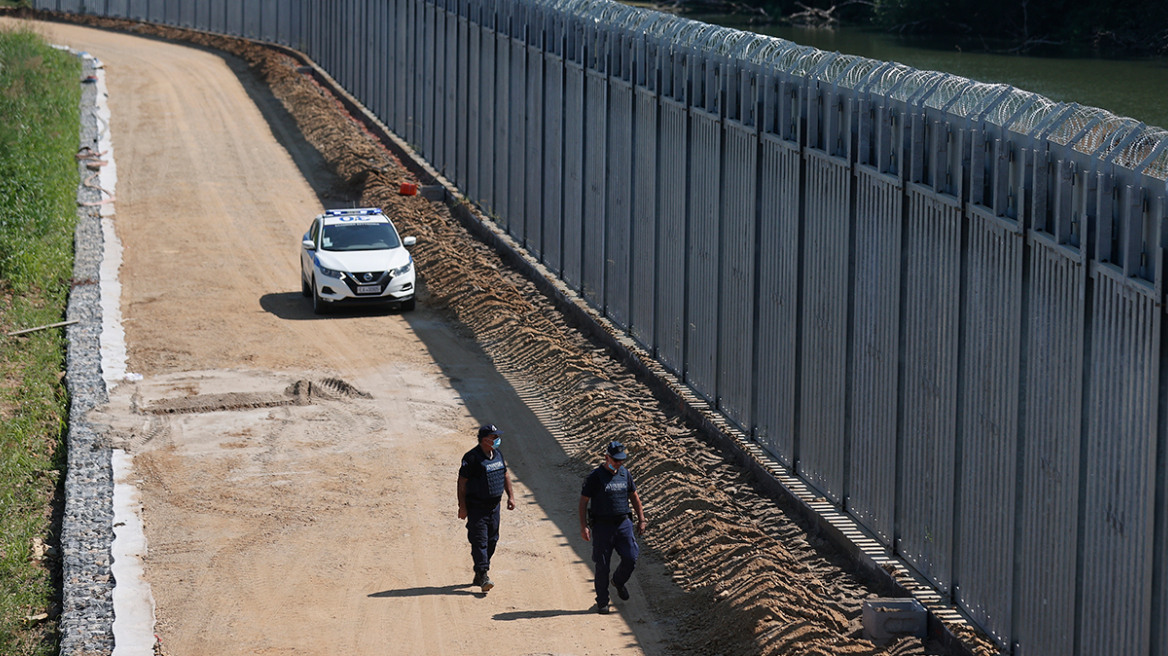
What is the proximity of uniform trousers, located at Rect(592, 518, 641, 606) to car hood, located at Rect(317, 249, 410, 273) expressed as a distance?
1159 centimetres

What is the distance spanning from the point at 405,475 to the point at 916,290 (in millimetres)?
6376

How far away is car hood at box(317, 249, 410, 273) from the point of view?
22.8 metres

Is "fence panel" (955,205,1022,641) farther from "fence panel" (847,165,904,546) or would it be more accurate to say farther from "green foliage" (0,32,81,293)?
"green foliage" (0,32,81,293)

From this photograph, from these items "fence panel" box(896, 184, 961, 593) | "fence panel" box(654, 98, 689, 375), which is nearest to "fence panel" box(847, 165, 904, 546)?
"fence panel" box(896, 184, 961, 593)

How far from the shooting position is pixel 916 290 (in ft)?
38.2

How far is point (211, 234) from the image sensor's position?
93.6 ft

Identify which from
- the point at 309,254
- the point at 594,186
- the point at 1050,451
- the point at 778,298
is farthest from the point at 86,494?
the point at 1050,451

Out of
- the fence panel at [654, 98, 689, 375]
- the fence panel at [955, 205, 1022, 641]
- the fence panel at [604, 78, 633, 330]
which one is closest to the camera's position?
the fence panel at [955, 205, 1022, 641]

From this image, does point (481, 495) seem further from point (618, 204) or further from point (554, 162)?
point (554, 162)

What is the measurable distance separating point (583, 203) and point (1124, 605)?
1378 cm

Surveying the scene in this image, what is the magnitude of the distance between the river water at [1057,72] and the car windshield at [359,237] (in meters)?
8.55

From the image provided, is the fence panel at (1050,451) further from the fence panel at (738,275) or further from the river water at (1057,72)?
the river water at (1057,72)

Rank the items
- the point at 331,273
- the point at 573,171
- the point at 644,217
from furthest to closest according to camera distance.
Result: the point at 331,273
the point at 573,171
the point at 644,217

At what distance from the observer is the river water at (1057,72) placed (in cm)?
2477
